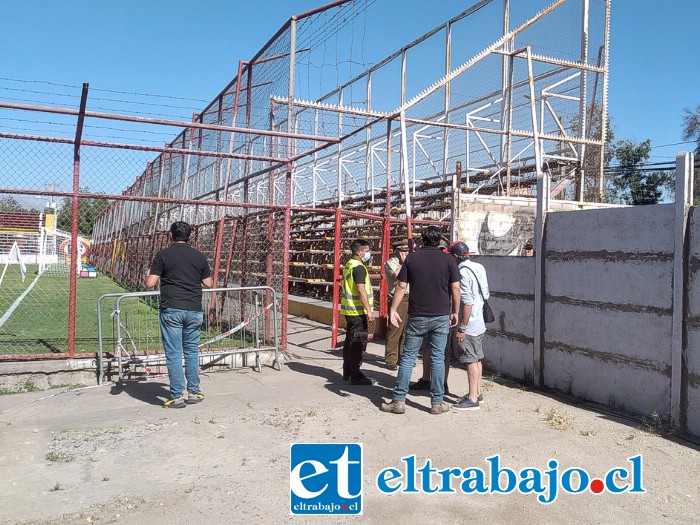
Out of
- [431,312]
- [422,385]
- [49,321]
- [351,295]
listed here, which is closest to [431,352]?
[431,312]

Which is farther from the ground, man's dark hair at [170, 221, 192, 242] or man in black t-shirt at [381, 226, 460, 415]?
man's dark hair at [170, 221, 192, 242]

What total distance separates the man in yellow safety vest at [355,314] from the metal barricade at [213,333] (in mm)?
1090

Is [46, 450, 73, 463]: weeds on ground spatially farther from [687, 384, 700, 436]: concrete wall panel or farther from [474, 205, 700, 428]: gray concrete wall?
[687, 384, 700, 436]: concrete wall panel

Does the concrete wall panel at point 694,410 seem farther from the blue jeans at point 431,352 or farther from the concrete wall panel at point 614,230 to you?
the blue jeans at point 431,352

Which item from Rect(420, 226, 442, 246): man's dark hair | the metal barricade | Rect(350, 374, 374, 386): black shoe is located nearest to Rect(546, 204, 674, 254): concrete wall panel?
Rect(420, 226, 442, 246): man's dark hair

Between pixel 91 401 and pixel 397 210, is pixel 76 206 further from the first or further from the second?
pixel 397 210

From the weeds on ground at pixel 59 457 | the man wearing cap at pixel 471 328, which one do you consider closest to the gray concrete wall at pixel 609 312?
the man wearing cap at pixel 471 328

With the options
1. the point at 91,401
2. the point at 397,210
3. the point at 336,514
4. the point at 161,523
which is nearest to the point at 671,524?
the point at 336,514

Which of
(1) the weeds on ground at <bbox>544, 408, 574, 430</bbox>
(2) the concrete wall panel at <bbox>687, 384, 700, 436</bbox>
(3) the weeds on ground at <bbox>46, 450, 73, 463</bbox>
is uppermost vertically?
(2) the concrete wall panel at <bbox>687, 384, 700, 436</bbox>

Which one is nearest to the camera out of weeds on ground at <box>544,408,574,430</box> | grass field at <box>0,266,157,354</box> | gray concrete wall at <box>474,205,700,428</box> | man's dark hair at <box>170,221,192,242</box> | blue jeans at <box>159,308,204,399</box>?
gray concrete wall at <box>474,205,700,428</box>

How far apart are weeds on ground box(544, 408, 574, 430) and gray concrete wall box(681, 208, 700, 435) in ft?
3.14

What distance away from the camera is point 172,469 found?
430cm

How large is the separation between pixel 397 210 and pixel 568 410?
7.51 m

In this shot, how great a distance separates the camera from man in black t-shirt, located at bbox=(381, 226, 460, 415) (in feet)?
18.8
